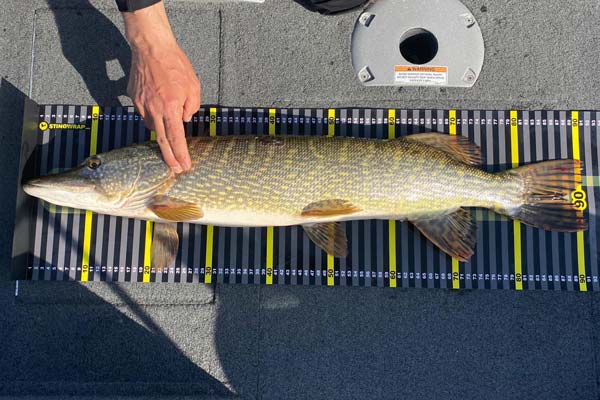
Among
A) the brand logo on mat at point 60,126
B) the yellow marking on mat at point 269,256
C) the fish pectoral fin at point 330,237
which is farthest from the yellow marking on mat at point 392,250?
the brand logo on mat at point 60,126

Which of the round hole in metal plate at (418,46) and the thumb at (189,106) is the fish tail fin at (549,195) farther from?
the thumb at (189,106)

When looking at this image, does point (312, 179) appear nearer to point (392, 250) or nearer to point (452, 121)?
point (392, 250)

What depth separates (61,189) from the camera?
186 centimetres

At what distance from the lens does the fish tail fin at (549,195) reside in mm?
1979

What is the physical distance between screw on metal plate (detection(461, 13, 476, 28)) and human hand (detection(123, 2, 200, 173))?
1495 millimetres

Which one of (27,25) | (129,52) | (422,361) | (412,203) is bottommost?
(422,361)

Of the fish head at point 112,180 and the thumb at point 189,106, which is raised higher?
the thumb at point 189,106

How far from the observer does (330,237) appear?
1988 mm

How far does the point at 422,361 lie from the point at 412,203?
79cm

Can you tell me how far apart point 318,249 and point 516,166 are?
3.58ft

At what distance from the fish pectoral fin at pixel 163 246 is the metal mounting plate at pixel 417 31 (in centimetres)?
127

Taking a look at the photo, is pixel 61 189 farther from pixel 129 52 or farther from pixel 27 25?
pixel 27 25

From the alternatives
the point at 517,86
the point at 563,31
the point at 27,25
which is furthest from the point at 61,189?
the point at 563,31

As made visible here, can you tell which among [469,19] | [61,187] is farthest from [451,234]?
[61,187]
